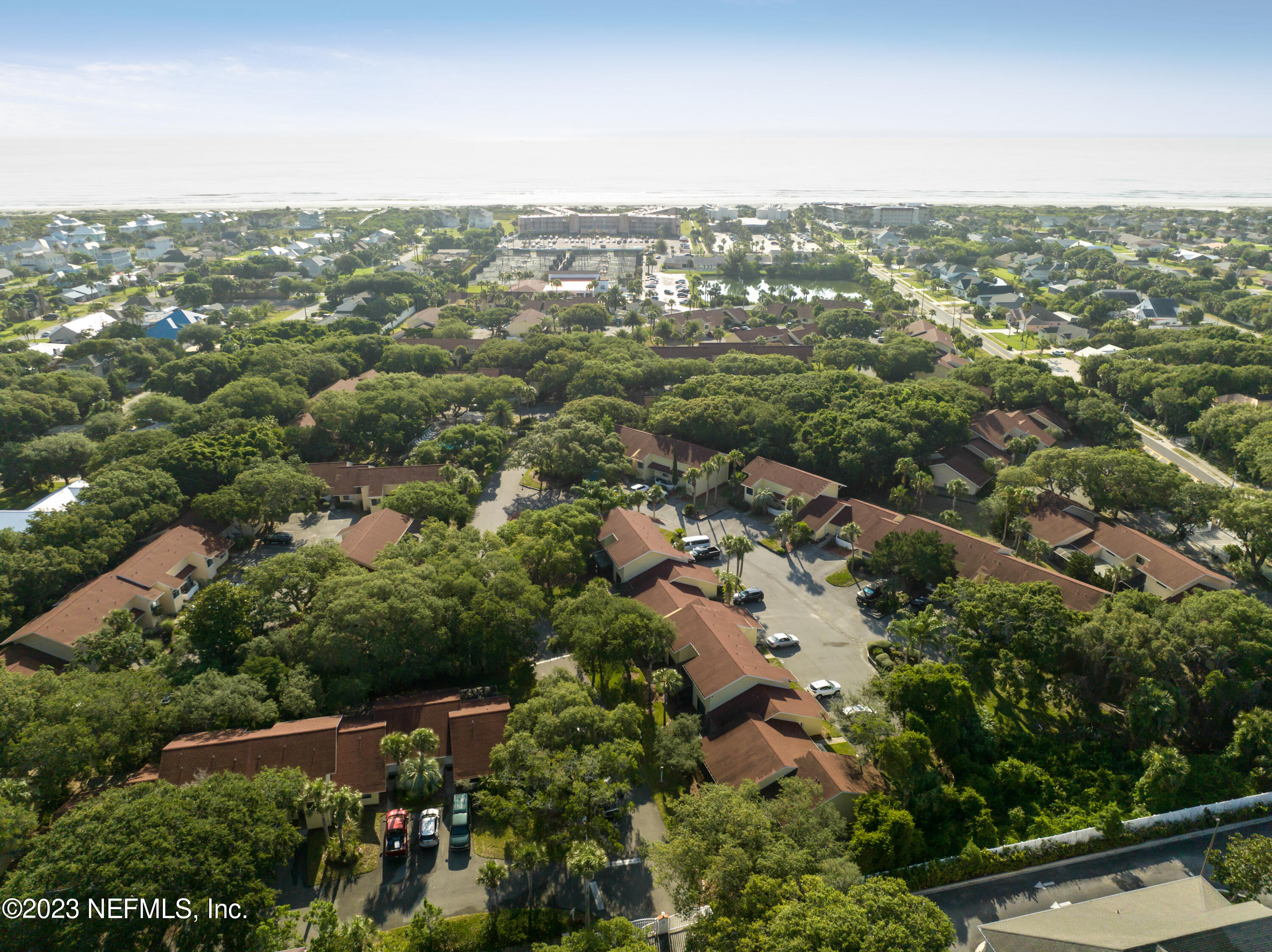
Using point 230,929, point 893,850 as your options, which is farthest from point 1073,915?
point 230,929

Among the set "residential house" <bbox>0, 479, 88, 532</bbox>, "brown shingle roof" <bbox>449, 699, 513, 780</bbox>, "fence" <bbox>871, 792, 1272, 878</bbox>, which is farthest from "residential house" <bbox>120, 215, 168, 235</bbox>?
A: "fence" <bbox>871, 792, 1272, 878</bbox>

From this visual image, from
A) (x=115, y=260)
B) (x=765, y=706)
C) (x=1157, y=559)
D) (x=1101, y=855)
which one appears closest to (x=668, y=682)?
(x=765, y=706)

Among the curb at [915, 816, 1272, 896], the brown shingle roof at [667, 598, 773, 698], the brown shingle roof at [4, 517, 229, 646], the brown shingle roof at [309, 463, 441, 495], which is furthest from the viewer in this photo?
the brown shingle roof at [309, 463, 441, 495]

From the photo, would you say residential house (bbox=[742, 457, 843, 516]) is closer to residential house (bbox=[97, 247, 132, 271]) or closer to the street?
the street

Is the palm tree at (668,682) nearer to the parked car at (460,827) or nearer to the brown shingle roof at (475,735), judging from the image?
the brown shingle roof at (475,735)

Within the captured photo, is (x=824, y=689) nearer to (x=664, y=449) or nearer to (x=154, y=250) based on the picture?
(x=664, y=449)

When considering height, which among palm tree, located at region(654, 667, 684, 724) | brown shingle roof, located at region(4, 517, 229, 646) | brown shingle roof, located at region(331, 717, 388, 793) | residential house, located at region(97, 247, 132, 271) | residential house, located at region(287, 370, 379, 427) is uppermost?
residential house, located at region(97, 247, 132, 271)

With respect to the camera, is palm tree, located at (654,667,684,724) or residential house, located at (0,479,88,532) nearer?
palm tree, located at (654,667,684,724)

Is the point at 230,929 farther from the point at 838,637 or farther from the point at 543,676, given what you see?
the point at 838,637
